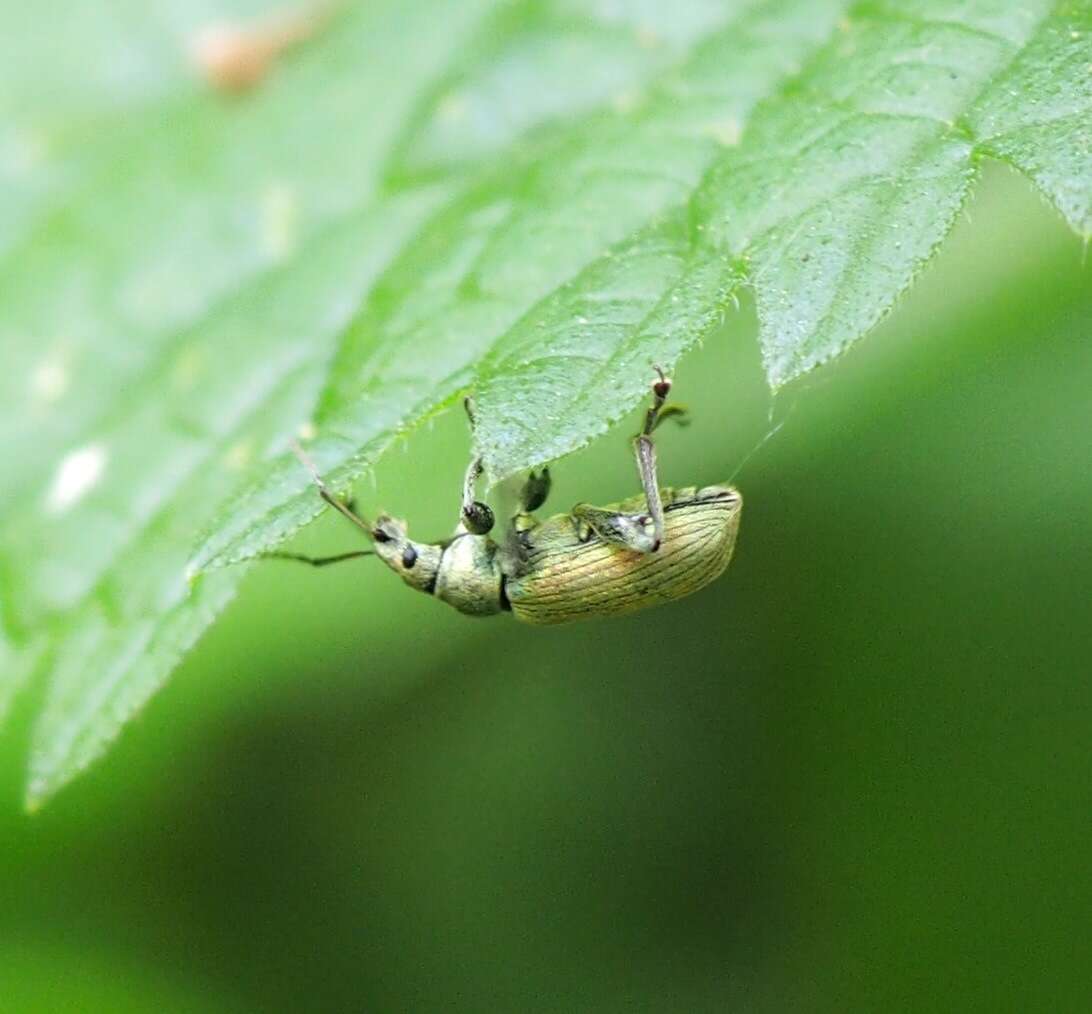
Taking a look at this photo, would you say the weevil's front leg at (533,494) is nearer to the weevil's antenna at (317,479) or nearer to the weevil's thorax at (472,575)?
the weevil's thorax at (472,575)

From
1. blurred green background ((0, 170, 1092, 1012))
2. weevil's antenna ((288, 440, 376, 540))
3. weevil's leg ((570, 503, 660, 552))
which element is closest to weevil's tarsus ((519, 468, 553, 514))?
weevil's leg ((570, 503, 660, 552))

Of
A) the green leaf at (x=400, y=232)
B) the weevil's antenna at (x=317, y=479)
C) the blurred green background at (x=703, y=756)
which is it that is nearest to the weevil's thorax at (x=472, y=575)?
the weevil's antenna at (x=317, y=479)

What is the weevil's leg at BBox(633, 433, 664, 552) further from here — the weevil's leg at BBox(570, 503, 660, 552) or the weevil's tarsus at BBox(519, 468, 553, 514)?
the weevil's tarsus at BBox(519, 468, 553, 514)

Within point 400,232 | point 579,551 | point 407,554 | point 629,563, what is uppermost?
point 400,232

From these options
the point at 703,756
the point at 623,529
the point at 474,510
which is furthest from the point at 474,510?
the point at 703,756

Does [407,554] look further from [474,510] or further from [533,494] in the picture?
[533,494]
